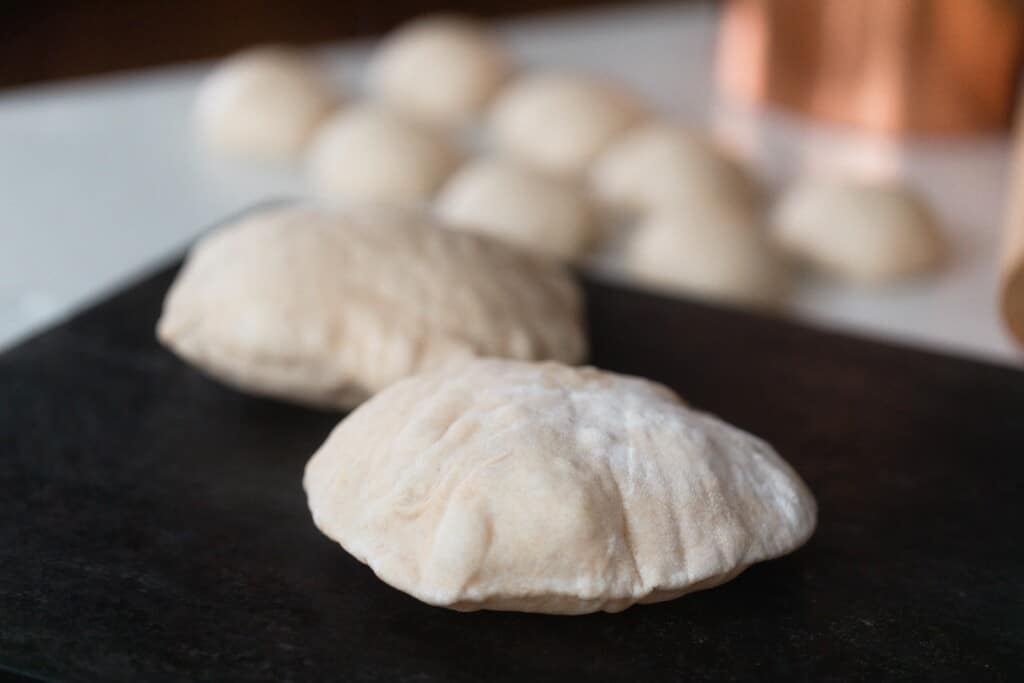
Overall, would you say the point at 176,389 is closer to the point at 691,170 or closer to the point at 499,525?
the point at 499,525

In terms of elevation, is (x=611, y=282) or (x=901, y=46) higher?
(x=901, y=46)

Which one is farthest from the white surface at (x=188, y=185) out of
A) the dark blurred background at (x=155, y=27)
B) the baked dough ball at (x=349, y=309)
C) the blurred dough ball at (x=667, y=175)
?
the dark blurred background at (x=155, y=27)

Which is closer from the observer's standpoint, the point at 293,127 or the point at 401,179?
the point at 401,179

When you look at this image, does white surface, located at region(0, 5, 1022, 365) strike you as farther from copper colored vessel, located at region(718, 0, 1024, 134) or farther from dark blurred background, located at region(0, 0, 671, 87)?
dark blurred background, located at region(0, 0, 671, 87)

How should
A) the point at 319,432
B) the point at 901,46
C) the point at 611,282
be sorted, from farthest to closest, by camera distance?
the point at 901,46 → the point at 611,282 → the point at 319,432

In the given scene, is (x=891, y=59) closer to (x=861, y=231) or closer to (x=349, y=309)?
(x=861, y=231)

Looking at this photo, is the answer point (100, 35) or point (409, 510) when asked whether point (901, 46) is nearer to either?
point (409, 510)

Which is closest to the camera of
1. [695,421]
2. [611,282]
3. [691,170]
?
[695,421]

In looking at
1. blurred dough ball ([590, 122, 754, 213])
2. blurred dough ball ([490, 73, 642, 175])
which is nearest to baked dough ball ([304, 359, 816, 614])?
blurred dough ball ([590, 122, 754, 213])

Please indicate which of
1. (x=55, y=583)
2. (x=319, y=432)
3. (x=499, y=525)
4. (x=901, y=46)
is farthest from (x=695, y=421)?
(x=901, y=46)
